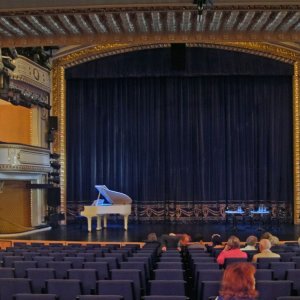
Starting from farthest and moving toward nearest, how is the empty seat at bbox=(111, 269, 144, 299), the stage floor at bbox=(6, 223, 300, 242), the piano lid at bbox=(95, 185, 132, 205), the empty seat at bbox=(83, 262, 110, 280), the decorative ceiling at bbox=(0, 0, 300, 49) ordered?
the piano lid at bbox=(95, 185, 132, 205)
the stage floor at bbox=(6, 223, 300, 242)
the decorative ceiling at bbox=(0, 0, 300, 49)
the empty seat at bbox=(83, 262, 110, 280)
the empty seat at bbox=(111, 269, 144, 299)

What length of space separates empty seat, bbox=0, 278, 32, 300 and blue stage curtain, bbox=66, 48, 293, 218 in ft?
60.4

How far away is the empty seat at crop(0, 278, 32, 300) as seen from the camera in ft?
19.1

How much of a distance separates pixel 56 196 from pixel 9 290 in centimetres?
1605

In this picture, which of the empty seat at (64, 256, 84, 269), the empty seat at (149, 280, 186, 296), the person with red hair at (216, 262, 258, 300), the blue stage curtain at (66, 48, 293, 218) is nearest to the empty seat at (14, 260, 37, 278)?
the empty seat at (64, 256, 84, 269)

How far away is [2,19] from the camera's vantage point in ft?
33.1

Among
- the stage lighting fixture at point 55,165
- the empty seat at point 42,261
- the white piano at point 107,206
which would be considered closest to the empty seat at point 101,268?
the empty seat at point 42,261

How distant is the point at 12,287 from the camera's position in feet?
19.3

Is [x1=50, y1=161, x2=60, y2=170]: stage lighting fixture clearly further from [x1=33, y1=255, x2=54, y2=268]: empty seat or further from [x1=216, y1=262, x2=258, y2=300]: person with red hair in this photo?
[x1=216, y1=262, x2=258, y2=300]: person with red hair

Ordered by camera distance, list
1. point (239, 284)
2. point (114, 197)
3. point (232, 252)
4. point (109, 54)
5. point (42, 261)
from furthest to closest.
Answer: point (109, 54), point (114, 197), point (42, 261), point (232, 252), point (239, 284)

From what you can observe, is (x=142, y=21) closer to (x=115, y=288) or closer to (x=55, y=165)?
(x=115, y=288)

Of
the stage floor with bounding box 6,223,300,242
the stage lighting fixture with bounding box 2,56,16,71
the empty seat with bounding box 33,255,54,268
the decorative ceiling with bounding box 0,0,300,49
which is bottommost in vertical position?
the stage floor with bounding box 6,223,300,242

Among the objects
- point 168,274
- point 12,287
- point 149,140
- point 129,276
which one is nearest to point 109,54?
point 149,140

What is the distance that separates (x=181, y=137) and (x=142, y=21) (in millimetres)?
14562

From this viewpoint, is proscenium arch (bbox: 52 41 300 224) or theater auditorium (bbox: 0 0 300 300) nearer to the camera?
theater auditorium (bbox: 0 0 300 300)
